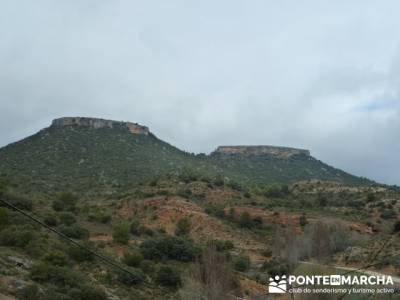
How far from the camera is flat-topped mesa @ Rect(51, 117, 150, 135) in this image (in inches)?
4648

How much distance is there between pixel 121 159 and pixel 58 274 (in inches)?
2889

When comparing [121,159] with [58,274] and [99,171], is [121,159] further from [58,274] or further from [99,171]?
[58,274]

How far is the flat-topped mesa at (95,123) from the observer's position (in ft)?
387

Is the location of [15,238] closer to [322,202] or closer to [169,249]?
[169,249]

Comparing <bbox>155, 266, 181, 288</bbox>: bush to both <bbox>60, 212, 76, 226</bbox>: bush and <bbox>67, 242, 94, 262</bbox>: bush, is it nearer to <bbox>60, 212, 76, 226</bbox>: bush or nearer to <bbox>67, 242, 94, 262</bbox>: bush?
<bbox>67, 242, 94, 262</bbox>: bush

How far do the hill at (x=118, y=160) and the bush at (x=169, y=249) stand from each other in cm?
3430

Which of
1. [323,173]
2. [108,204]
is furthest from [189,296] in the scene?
[323,173]

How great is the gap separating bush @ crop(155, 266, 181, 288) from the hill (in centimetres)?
4151

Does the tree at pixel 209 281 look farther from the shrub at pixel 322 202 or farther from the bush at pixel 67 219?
the shrub at pixel 322 202

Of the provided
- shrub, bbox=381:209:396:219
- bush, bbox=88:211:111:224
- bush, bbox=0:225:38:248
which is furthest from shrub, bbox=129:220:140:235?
shrub, bbox=381:209:396:219

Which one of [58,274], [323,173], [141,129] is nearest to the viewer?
[58,274]

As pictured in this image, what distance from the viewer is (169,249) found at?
43.5m


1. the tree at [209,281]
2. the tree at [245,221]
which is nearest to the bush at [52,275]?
the tree at [209,281]

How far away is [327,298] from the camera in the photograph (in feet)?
73.2
